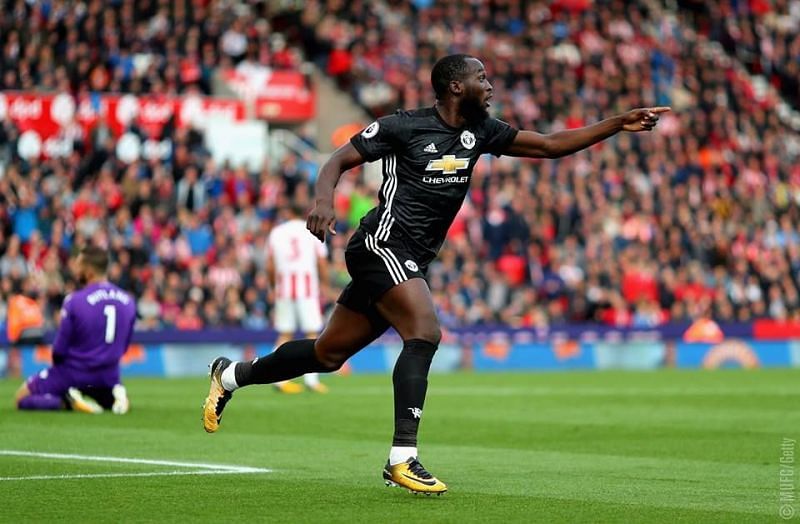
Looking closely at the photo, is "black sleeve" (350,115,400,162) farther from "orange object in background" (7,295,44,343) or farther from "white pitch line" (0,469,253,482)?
"orange object in background" (7,295,44,343)

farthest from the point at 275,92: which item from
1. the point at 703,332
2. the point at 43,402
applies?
the point at 43,402

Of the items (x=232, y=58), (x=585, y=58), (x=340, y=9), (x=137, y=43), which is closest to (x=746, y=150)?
(x=585, y=58)

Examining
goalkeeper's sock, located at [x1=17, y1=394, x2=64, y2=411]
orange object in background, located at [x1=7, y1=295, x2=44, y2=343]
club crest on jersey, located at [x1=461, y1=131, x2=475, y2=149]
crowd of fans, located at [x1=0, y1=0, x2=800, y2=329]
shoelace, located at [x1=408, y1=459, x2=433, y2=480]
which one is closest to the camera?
shoelace, located at [x1=408, y1=459, x2=433, y2=480]

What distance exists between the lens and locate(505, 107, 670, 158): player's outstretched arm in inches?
362

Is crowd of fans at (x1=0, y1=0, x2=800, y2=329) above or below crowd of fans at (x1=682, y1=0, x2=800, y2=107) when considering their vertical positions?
below

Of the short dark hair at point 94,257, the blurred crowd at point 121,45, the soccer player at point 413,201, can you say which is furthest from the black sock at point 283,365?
the blurred crowd at point 121,45

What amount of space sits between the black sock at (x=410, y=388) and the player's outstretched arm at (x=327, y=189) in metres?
0.83

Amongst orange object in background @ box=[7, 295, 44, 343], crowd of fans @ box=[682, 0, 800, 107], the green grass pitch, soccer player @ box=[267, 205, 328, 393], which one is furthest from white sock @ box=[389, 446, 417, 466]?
crowd of fans @ box=[682, 0, 800, 107]

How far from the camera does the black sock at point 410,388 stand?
337 inches

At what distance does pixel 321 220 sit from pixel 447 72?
1266 millimetres

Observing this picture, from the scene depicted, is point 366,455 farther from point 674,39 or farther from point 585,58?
point 674,39

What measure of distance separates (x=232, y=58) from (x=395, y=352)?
835 centimetres

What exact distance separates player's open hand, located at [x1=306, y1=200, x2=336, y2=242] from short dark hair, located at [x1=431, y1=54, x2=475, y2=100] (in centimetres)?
109

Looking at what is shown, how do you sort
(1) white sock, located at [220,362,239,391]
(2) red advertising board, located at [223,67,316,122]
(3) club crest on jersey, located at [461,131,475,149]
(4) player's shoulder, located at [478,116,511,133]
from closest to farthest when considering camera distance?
1. (3) club crest on jersey, located at [461,131,475,149]
2. (4) player's shoulder, located at [478,116,511,133]
3. (1) white sock, located at [220,362,239,391]
4. (2) red advertising board, located at [223,67,316,122]
